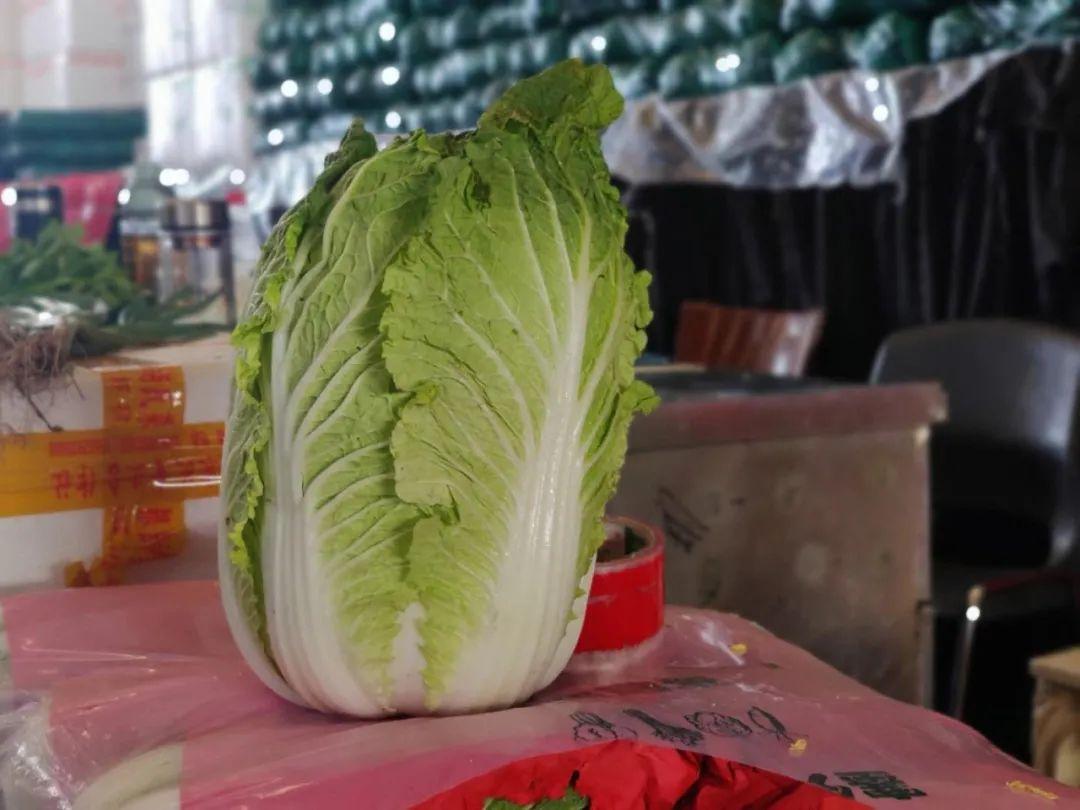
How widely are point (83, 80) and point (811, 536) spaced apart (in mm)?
5725

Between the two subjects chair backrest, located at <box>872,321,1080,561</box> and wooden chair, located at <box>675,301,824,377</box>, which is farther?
wooden chair, located at <box>675,301,824,377</box>

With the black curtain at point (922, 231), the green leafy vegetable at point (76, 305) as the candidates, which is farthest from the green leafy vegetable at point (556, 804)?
the black curtain at point (922, 231)

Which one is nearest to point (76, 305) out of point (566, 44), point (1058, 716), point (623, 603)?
point (623, 603)

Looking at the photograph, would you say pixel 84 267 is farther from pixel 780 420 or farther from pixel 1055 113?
pixel 1055 113

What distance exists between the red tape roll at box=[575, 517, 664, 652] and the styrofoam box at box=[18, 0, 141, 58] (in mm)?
5957

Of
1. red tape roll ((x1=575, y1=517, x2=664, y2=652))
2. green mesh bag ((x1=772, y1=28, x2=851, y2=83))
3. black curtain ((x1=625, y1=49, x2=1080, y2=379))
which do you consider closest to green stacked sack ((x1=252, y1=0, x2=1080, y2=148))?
green mesh bag ((x1=772, y1=28, x2=851, y2=83))

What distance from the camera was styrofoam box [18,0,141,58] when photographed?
19.5 ft

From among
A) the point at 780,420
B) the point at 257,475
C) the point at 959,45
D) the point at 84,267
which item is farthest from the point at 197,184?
the point at 257,475

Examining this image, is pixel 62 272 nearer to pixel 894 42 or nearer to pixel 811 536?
pixel 811 536

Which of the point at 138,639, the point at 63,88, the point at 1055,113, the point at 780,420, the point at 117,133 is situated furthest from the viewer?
the point at 117,133

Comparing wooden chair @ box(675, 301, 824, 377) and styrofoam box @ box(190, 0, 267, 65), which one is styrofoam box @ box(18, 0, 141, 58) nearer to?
styrofoam box @ box(190, 0, 267, 65)

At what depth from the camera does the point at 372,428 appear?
2.37ft

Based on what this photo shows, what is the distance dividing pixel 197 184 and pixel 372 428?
6070 mm

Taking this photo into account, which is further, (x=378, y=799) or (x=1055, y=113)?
(x=1055, y=113)
